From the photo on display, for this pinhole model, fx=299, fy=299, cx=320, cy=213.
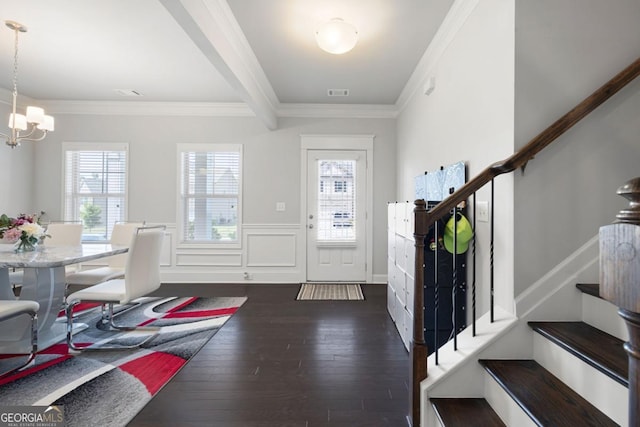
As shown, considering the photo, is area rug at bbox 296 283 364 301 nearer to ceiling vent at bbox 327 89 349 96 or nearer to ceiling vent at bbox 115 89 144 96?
ceiling vent at bbox 327 89 349 96

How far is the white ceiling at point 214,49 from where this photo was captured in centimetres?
242

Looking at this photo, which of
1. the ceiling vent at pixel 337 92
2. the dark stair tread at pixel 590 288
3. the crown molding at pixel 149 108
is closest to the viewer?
the dark stair tread at pixel 590 288

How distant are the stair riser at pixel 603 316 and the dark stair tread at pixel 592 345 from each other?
26 mm

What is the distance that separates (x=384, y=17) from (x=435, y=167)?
1.42 m

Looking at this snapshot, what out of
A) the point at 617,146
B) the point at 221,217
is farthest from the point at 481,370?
the point at 221,217

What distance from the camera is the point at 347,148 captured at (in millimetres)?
4691

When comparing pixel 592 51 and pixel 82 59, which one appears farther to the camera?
pixel 82 59

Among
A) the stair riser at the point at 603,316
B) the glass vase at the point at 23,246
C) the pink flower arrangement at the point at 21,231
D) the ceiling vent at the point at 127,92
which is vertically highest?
the ceiling vent at the point at 127,92

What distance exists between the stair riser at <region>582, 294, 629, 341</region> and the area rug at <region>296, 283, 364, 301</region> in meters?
2.56

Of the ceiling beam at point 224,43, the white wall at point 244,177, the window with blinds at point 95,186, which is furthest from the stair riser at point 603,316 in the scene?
the window with blinds at point 95,186

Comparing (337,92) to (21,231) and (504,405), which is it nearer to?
(21,231)

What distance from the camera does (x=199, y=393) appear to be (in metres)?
1.90

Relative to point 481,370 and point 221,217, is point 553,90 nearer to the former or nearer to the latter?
point 481,370

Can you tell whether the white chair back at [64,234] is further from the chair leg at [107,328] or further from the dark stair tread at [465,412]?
the dark stair tread at [465,412]
